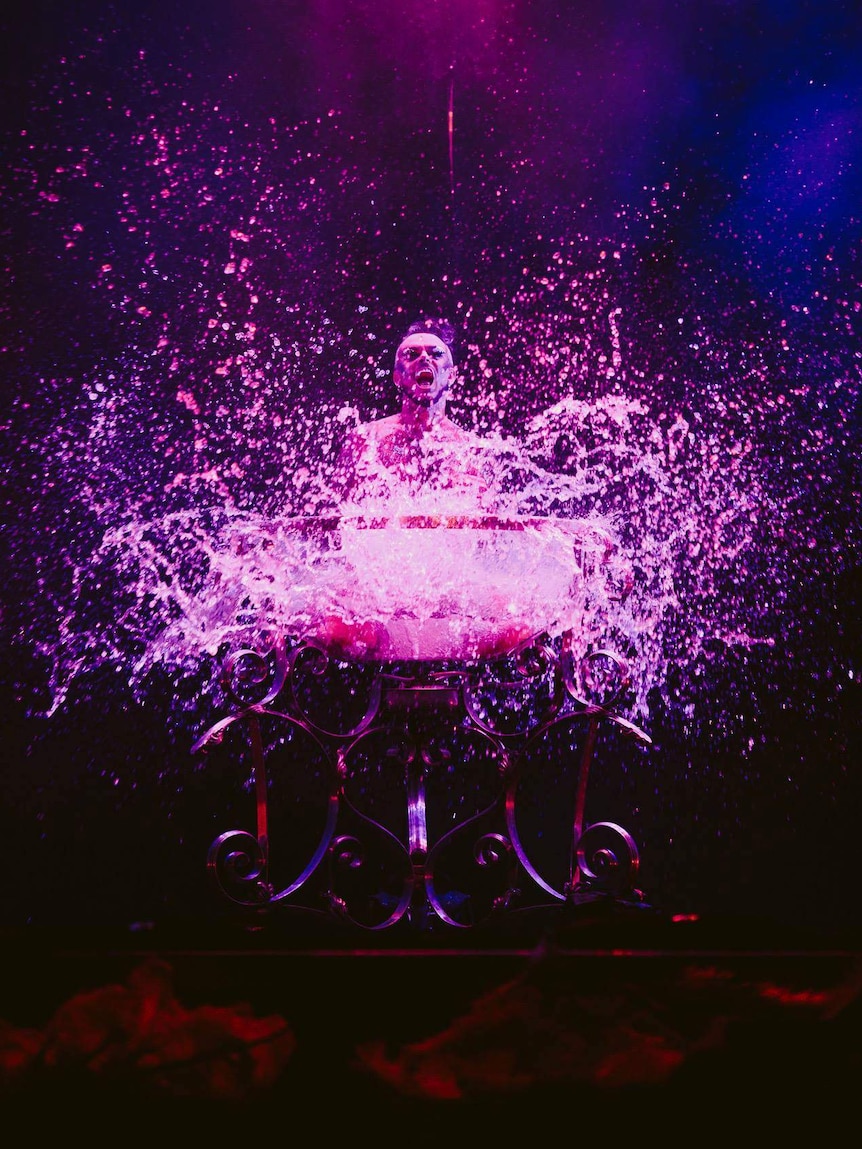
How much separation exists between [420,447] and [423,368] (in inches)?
5.2

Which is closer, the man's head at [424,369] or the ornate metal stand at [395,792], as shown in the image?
the man's head at [424,369]

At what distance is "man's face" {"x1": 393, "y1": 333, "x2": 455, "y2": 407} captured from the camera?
1583 mm

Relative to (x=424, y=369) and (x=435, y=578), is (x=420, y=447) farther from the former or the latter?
(x=435, y=578)

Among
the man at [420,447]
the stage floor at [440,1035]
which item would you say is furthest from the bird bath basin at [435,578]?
the stage floor at [440,1035]

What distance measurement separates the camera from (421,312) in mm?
2414

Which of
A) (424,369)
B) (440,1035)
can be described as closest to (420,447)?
(424,369)

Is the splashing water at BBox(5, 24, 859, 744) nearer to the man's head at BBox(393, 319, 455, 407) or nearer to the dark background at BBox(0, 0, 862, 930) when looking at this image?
the dark background at BBox(0, 0, 862, 930)

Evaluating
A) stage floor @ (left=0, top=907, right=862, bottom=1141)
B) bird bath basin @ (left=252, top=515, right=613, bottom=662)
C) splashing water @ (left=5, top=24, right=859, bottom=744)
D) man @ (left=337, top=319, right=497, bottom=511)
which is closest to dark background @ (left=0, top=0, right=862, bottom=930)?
splashing water @ (left=5, top=24, right=859, bottom=744)

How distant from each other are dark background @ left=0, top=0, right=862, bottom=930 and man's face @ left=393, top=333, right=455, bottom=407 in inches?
27.1

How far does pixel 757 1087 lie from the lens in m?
0.67

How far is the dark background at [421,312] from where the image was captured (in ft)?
6.76

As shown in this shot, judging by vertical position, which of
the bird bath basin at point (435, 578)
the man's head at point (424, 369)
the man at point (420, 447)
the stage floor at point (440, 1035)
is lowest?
the stage floor at point (440, 1035)

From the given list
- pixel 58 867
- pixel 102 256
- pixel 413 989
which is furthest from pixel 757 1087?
pixel 102 256

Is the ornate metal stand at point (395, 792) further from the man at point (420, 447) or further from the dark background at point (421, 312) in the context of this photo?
the man at point (420, 447)
